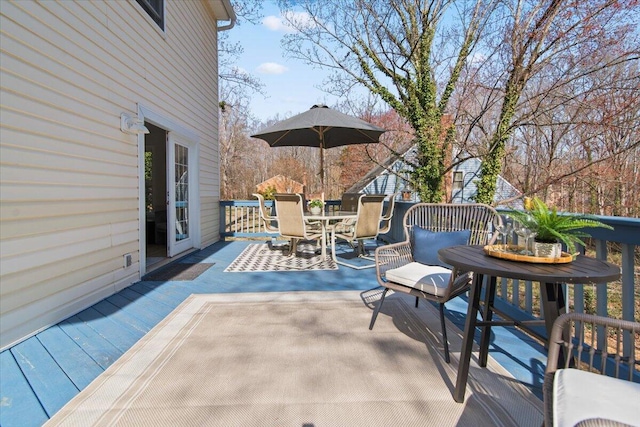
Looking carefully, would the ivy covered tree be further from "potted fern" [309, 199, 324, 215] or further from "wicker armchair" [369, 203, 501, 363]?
"wicker armchair" [369, 203, 501, 363]

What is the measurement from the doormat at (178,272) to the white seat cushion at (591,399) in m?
3.82

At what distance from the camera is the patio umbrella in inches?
200

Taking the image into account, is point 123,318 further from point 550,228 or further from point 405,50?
point 405,50

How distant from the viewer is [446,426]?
1.48 metres

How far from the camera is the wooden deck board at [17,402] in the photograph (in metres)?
1.53

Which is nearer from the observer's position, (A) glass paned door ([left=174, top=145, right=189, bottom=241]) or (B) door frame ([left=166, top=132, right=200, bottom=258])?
(B) door frame ([left=166, top=132, right=200, bottom=258])

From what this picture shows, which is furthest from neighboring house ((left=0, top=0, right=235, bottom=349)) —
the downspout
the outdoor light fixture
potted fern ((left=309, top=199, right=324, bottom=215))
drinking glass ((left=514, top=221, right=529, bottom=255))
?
drinking glass ((left=514, top=221, right=529, bottom=255))

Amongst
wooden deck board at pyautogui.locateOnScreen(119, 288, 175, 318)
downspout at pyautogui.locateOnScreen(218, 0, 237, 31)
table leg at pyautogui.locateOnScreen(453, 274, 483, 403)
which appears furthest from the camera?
downspout at pyautogui.locateOnScreen(218, 0, 237, 31)

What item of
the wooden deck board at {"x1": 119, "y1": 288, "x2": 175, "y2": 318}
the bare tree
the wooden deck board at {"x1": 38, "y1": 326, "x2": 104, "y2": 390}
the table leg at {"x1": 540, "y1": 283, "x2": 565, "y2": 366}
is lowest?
the wooden deck board at {"x1": 38, "y1": 326, "x2": 104, "y2": 390}

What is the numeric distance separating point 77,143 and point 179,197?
251 cm

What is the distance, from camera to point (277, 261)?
511 cm

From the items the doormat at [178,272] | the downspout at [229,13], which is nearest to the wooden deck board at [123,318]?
the doormat at [178,272]

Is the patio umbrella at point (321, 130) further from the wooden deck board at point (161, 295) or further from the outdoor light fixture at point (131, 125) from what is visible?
the wooden deck board at point (161, 295)

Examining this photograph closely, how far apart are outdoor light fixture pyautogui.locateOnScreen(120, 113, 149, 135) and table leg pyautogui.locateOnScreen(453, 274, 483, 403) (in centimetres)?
364
